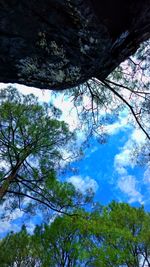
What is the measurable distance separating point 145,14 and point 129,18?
17 centimetres

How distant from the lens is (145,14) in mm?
2859

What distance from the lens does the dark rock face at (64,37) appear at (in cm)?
254

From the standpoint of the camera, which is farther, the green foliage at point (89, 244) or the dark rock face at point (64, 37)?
the green foliage at point (89, 244)

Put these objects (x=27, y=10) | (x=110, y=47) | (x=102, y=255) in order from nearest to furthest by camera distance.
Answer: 1. (x=27, y=10)
2. (x=110, y=47)
3. (x=102, y=255)

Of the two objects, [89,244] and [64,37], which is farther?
[89,244]

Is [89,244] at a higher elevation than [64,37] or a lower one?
higher

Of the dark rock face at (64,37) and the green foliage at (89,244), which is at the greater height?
the green foliage at (89,244)

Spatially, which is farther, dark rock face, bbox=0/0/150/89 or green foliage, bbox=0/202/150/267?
green foliage, bbox=0/202/150/267

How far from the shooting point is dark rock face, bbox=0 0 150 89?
8.33 ft

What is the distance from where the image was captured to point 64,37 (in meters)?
2.83

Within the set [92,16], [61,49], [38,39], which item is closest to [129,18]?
[92,16]

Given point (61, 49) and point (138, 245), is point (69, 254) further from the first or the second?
point (61, 49)

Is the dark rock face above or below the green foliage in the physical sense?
below

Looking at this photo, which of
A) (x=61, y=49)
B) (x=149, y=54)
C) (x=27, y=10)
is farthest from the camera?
(x=149, y=54)
